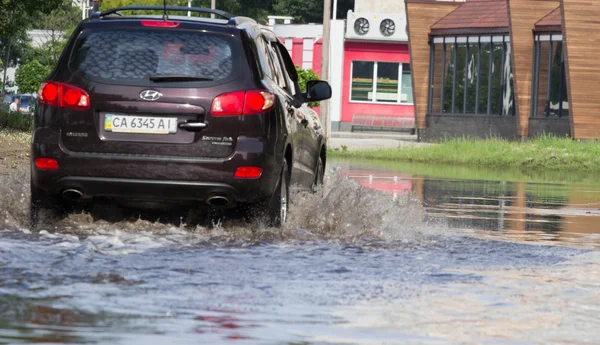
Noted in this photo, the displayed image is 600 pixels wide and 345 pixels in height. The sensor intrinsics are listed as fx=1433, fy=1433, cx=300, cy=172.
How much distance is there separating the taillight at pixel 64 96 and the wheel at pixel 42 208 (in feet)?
2.09

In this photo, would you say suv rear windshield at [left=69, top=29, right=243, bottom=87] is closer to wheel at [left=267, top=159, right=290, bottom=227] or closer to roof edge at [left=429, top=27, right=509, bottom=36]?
wheel at [left=267, top=159, right=290, bottom=227]

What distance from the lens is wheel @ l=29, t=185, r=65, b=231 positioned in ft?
33.4

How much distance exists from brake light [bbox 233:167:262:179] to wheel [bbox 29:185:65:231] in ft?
4.46

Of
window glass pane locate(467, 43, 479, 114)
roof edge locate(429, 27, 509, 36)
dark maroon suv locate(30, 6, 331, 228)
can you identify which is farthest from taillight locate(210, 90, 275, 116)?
window glass pane locate(467, 43, 479, 114)

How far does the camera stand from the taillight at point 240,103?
32.6ft

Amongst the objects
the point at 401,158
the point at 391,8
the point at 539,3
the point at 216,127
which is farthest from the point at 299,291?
the point at 391,8

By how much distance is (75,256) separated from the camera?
28.0 feet

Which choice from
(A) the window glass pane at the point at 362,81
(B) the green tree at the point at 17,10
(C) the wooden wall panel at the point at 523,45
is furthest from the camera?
(A) the window glass pane at the point at 362,81

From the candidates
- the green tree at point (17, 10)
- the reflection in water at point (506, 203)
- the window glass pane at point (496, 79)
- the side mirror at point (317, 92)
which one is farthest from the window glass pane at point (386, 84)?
the side mirror at point (317, 92)

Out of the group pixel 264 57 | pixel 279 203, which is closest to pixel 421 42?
pixel 264 57

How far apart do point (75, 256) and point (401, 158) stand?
1078 inches

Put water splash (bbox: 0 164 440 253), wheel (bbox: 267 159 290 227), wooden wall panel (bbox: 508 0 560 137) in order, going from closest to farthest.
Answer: water splash (bbox: 0 164 440 253), wheel (bbox: 267 159 290 227), wooden wall panel (bbox: 508 0 560 137)

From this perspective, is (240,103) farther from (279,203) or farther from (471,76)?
(471,76)

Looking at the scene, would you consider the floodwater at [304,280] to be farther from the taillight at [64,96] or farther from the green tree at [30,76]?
the green tree at [30,76]
